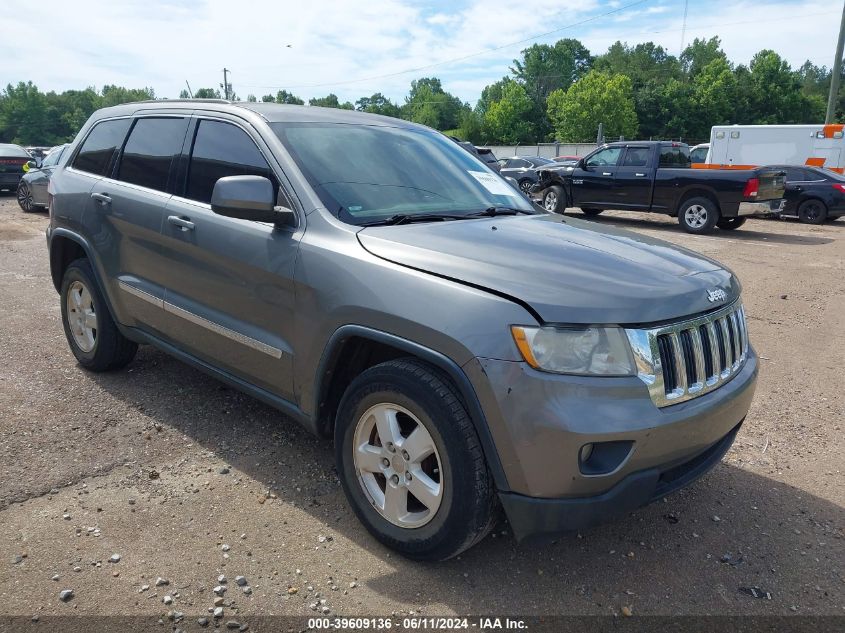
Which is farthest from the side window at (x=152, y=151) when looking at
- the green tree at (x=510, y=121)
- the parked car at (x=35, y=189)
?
the green tree at (x=510, y=121)

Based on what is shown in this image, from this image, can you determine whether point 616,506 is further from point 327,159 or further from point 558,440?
point 327,159

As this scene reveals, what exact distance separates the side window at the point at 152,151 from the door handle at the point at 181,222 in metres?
0.30

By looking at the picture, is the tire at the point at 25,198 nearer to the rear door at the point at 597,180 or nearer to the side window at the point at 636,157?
the rear door at the point at 597,180

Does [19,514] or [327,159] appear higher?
[327,159]

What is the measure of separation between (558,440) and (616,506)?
1.18ft

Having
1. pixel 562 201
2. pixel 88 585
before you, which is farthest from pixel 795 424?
pixel 562 201

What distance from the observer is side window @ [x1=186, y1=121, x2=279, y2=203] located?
3369mm

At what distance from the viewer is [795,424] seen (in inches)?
170

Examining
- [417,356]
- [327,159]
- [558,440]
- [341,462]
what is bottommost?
[341,462]

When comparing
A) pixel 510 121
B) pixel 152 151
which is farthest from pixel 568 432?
pixel 510 121

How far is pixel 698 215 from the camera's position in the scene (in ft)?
45.5

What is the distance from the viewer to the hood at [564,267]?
7.68 feet

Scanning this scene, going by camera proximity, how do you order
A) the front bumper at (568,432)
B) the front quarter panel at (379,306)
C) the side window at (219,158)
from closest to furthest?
the front bumper at (568,432)
the front quarter panel at (379,306)
the side window at (219,158)

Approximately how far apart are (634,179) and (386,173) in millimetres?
12277
